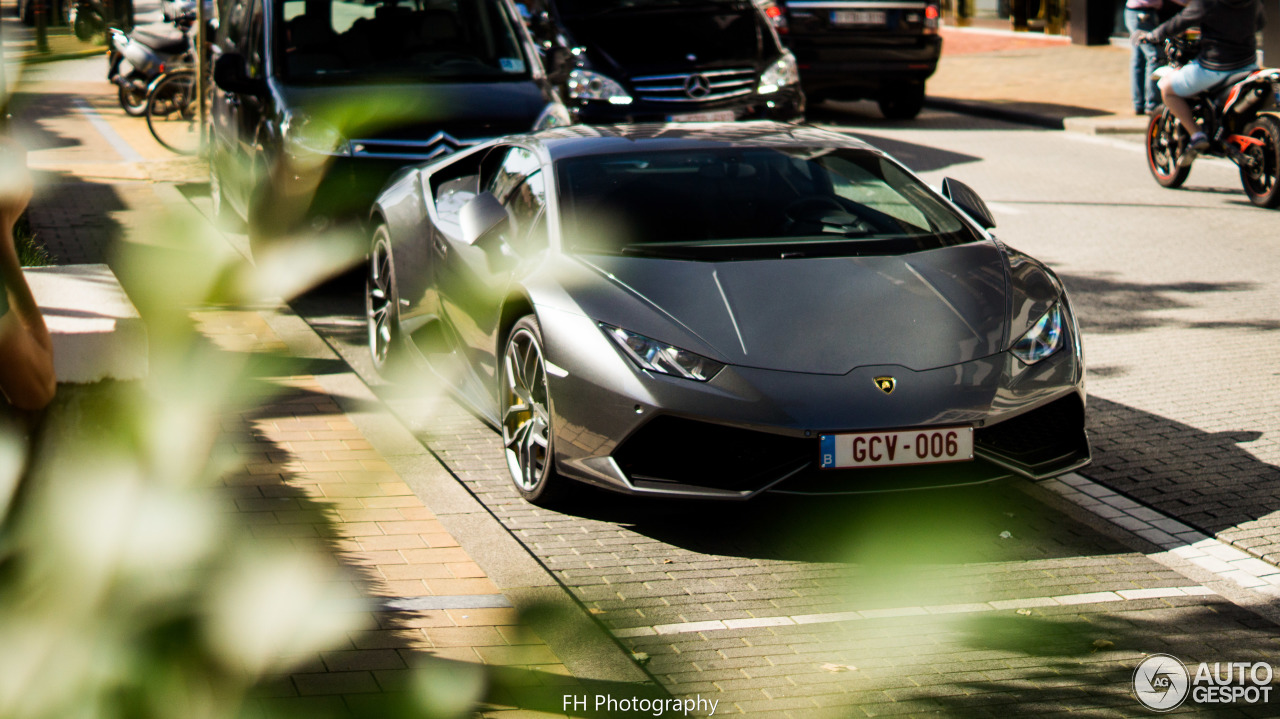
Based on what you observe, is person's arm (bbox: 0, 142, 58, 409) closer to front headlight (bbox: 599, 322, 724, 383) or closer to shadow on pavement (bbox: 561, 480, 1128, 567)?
front headlight (bbox: 599, 322, 724, 383)

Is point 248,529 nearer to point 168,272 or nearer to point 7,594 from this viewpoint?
point 7,594

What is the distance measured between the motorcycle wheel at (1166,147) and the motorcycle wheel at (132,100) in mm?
12404

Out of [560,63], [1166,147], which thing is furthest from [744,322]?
[1166,147]

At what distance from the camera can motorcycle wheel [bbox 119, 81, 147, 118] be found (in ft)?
65.0

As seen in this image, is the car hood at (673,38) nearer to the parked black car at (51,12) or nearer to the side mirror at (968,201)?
the side mirror at (968,201)

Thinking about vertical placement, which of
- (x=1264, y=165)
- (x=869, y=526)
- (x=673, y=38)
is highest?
(x=673, y=38)

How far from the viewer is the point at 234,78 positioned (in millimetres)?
9805

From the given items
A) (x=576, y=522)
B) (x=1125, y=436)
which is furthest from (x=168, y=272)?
(x=1125, y=436)

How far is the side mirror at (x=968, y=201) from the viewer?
6.50 meters

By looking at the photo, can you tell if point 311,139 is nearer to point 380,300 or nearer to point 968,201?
point 380,300

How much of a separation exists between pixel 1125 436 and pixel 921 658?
2647 millimetres

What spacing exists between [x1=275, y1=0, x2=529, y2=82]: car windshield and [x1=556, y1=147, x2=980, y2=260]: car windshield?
12.9 ft

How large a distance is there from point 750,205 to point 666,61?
827 cm

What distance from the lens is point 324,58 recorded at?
10.1 metres
